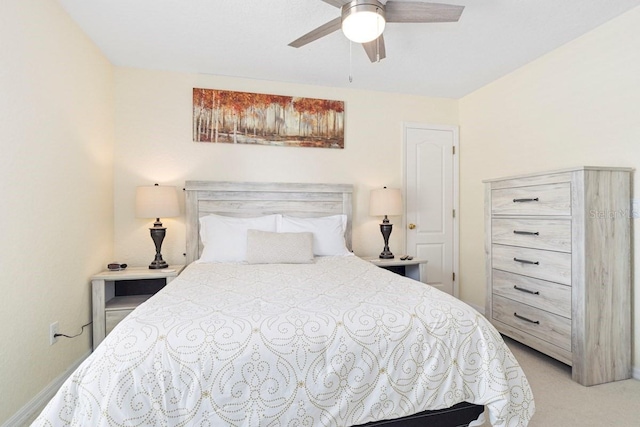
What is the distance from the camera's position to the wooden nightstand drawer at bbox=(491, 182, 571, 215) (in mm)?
2182

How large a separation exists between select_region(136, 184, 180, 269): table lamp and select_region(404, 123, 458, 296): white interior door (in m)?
2.51

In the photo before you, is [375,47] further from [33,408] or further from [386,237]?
[33,408]

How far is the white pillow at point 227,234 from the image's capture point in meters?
2.67

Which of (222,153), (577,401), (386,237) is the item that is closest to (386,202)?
(386,237)

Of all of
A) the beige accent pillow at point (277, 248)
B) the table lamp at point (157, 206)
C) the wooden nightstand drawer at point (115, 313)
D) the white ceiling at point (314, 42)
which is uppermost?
the white ceiling at point (314, 42)

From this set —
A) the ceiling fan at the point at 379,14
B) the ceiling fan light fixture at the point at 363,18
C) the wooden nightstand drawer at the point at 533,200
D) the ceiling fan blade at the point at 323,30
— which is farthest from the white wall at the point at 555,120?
the ceiling fan blade at the point at 323,30

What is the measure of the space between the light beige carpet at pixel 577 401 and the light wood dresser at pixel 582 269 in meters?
0.08

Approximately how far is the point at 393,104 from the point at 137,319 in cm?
331

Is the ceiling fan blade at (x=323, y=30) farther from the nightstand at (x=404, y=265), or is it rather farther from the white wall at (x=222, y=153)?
the nightstand at (x=404, y=265)

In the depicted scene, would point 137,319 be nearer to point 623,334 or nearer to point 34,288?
point 34,288

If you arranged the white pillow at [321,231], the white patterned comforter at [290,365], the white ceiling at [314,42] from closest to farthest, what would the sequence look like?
the white patterned comforter at [290,365]
the white ceiling at [314,42]
the white pillow at [321,231]

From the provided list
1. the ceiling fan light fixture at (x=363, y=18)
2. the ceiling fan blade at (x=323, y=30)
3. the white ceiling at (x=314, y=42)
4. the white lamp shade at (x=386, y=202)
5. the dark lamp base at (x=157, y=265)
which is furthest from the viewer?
the white lamp shade at (x=386, y=202)

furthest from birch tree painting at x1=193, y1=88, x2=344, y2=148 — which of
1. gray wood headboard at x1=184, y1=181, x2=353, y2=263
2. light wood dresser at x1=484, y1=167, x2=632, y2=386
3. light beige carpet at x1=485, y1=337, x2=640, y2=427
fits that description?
light beige carpet at x1=485, y1=337, x2=640, y2=427

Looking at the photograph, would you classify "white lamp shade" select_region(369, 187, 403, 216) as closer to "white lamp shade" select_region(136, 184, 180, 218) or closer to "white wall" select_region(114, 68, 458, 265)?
"white wall" select_region(114, 68, 458, 265)
